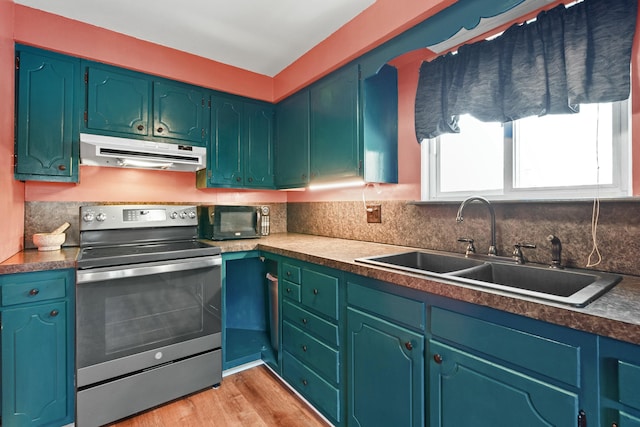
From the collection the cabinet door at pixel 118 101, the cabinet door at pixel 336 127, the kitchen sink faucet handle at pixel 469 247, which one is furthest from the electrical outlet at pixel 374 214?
the cabinet door at pixel 118 101

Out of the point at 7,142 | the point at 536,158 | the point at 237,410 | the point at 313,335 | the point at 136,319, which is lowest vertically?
the point at 237,410

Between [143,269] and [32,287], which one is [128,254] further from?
[32,287]

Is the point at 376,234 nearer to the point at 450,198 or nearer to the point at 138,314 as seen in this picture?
the point at 450,198

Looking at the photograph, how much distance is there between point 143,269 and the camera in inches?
72.4

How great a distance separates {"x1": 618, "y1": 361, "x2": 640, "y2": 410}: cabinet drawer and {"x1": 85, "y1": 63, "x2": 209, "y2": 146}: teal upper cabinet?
8.71 feet

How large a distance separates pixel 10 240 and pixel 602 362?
8.99ft

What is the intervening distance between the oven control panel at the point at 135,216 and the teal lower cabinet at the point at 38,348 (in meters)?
0.57

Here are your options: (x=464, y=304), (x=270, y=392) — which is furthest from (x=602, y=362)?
(x=270, y=392)

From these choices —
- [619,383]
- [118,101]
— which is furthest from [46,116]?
[619,383]

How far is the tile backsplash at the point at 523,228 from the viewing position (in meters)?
1.24

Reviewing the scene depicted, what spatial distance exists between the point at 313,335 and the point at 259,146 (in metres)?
1.77

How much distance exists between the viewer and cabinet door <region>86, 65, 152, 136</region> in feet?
6.88

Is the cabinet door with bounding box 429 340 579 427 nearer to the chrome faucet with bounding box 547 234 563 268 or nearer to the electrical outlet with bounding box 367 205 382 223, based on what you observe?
the chrome faucet with bounding box 547 234 563 268

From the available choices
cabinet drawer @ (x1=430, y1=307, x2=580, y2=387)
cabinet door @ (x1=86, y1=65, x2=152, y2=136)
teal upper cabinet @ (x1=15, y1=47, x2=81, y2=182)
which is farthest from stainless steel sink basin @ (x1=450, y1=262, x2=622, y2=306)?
teal upper cabinet @ (x1=15, y1=47, x2=81, y2=182)
